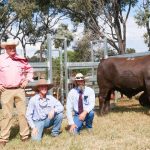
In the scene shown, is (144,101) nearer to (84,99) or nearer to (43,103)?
(84,99)

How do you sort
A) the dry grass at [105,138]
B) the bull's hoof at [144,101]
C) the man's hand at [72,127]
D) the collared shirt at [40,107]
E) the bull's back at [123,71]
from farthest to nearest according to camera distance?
the bull's hoof at [144,101] < the bull's back at [123,71] < the collared shirt at [40,107] < the man's hand at [72,127] < the dry grass at [105,138]

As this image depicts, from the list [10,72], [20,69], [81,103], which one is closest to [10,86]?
[10,72]

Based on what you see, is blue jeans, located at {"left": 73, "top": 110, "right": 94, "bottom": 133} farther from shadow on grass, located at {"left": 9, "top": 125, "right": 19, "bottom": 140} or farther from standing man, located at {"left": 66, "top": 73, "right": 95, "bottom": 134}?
shadow on grass, located at {"left": 9, "top": 125, "right": 19, "bottom": 140}

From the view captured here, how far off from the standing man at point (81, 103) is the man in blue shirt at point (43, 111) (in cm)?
29

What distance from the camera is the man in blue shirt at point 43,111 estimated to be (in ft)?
25.1

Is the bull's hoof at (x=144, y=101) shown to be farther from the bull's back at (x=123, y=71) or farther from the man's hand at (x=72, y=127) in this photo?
the man's hand at (x=72, y=127)

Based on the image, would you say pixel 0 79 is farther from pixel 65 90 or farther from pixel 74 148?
pixel 65 90

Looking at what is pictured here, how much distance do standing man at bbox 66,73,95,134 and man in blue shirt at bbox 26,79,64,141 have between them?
0.95 feet

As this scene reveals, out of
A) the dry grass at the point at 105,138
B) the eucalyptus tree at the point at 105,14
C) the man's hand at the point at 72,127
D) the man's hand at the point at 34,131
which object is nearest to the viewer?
the dry grass at the point at 105,138

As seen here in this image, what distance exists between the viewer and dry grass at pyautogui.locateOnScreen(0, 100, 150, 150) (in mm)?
6727

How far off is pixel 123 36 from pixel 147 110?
17.4 m

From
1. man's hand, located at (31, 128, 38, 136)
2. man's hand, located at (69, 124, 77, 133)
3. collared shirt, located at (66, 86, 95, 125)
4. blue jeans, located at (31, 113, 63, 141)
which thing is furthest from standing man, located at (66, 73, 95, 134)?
man's hand, located at (31, 128, 38, 136)

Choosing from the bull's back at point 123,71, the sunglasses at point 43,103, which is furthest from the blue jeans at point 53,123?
the bull's back at point 123,71

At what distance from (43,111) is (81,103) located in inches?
31.5
